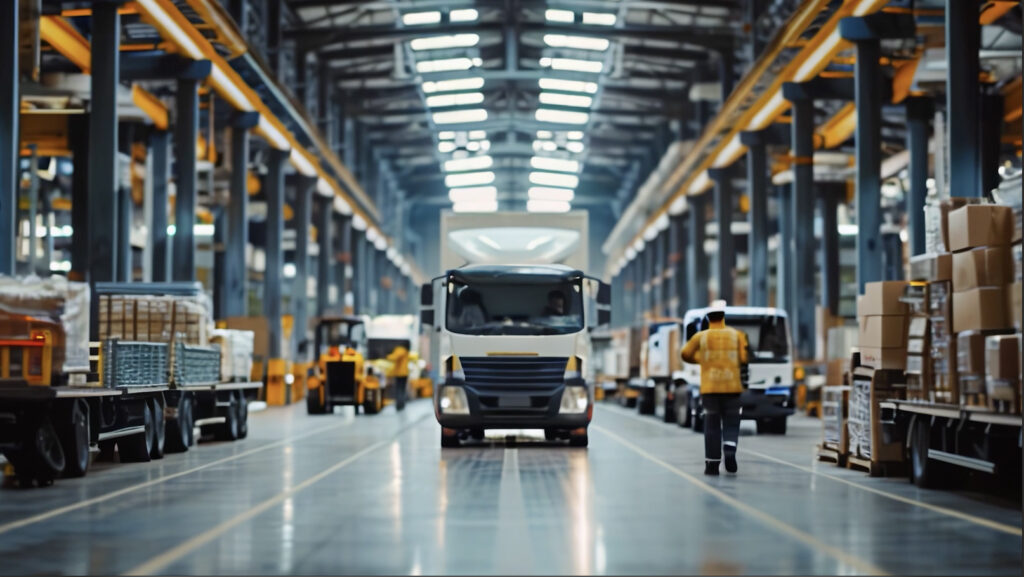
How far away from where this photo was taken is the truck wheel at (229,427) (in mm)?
22984

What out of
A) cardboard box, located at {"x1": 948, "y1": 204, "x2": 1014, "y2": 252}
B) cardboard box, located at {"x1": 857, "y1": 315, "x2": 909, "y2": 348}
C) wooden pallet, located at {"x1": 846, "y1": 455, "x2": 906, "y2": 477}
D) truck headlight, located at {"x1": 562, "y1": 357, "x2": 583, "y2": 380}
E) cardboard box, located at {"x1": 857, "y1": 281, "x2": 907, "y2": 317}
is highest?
cardboard box, located at {"x1": 948, "y1": 204, "x2": 1014, "y2": 252}

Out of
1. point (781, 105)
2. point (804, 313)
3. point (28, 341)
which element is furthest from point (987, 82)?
point (28, 341)

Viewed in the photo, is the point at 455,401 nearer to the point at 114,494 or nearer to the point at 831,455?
the point at 831,455

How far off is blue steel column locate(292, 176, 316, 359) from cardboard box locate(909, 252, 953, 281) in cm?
3523

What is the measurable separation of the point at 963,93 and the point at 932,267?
959 centimetres

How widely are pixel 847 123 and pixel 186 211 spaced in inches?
682

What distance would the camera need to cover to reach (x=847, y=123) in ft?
124

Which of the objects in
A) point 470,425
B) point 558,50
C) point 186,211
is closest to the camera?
point 470,425

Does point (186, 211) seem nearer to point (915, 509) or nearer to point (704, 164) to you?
point (704, 164)

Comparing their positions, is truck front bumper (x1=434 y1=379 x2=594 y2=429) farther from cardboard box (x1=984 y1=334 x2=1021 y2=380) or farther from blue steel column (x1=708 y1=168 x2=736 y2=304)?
blue steel column (x1=708 y1=168 x2=736 y2=304)

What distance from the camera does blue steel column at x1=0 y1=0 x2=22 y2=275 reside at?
65.2 ft

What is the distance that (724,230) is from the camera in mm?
47312

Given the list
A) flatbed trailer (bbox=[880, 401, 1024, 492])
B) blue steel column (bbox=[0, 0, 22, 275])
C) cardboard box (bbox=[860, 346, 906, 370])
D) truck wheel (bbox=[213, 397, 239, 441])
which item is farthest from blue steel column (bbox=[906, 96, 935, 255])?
blue steel column (bbox=[0, 0, 22, 275])

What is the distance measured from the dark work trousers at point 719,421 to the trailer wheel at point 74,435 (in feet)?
21.3
